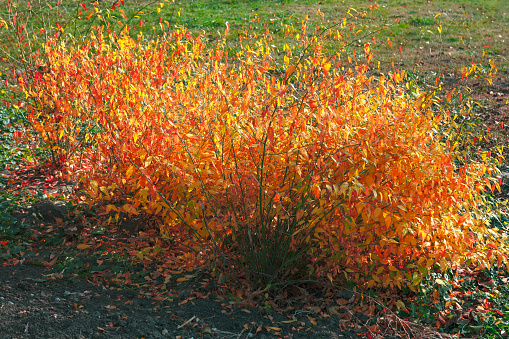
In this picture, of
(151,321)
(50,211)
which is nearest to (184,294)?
(151,321)

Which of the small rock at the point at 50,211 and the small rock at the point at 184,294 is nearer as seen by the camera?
the small rock at the point at 184,294

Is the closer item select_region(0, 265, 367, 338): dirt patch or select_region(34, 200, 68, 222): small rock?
select_region(0, 265, 367, 338): dirt patch

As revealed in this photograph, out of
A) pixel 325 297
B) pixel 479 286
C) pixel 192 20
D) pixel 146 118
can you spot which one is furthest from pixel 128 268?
pixel 192 20

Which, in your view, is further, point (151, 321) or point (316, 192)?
point (151, 321)

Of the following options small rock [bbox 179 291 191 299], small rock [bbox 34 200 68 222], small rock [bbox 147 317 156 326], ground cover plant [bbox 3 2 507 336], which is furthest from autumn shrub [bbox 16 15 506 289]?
small rock [bbox 34 200 68 222]

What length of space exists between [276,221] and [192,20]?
8.96 meters

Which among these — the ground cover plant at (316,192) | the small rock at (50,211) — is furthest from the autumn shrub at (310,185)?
the small rock at (50,211)

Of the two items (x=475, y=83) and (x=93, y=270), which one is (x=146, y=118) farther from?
(x=475, y=83)

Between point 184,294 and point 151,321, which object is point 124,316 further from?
point 184,294

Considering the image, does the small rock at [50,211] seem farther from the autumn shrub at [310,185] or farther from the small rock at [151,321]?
the small rock at [151,321]

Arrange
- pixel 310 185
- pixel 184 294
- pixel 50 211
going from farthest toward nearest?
pixel 50 211 → pixel 184 294 → pixel 310 185

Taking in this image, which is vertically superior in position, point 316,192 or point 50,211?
point 316,192

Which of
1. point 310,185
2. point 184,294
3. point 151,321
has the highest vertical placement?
point 310,185

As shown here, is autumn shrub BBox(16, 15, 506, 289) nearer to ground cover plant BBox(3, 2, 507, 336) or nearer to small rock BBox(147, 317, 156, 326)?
ground cover plant BBox(3, 2, 507, 336)
